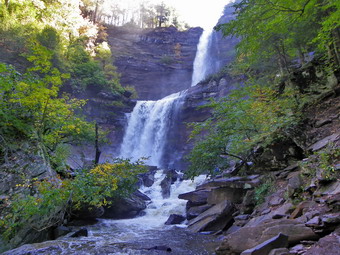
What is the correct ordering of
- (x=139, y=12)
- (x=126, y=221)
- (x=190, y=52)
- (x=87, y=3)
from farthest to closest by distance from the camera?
(x=139, y=12)
(x=190, y=52)
(x=87, y=3)
(x=126, y=221)

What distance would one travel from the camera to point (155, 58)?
42.6 metres

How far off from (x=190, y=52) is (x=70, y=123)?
120 feet

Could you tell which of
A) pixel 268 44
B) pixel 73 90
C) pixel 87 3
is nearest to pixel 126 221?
pixel 268 44

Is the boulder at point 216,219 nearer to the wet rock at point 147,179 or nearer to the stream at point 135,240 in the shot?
the stream at point 135,240

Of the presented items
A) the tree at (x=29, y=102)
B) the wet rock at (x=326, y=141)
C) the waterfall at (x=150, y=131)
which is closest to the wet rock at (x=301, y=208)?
the wet rock at (x=326, y=141)

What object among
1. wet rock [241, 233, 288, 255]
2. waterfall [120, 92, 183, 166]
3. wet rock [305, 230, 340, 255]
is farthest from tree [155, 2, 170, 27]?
wet rock [305, 230, 340, 255]

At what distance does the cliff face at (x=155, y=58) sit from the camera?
39656 millimetres

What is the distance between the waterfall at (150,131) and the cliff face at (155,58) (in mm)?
8939

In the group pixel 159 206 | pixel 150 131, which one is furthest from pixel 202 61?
pixel 159 206

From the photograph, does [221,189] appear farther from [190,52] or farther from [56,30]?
[190,52]

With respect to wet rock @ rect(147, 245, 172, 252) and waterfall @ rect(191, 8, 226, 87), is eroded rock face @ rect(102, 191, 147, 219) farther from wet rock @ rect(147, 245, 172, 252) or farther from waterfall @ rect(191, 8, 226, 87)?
waterfall @ rect(191, 8, 226, 87)

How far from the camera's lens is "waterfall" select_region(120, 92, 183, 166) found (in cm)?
2864

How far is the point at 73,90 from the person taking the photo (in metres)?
28.8

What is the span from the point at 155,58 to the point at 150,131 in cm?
1818
